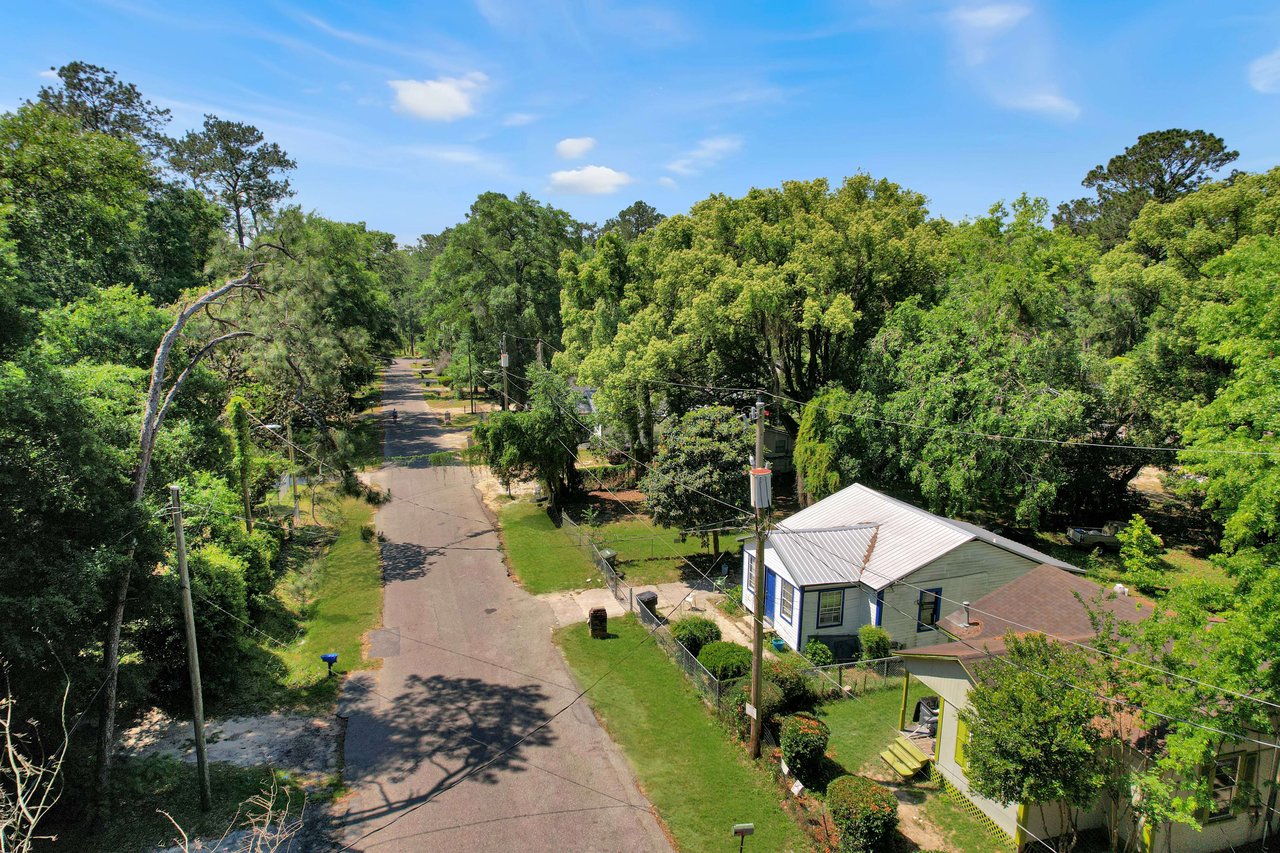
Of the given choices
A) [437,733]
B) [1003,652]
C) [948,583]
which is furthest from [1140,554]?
[437,733]

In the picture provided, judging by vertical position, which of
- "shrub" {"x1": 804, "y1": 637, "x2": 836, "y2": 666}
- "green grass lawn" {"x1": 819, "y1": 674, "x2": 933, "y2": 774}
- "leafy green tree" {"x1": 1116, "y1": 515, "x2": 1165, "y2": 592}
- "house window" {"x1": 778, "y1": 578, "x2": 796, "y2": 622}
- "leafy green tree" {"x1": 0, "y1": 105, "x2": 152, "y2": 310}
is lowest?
"green grass lawn" {"x1": 819, "y1": 674, "x2": 933, "y2": 774}

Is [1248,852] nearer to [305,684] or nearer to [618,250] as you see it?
[305,684]

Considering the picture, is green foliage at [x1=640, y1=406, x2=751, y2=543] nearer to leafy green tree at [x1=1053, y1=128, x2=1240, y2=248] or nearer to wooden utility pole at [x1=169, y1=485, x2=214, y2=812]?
wooden utility pole at [x1=169, y1=485, x2=214, y2=812]

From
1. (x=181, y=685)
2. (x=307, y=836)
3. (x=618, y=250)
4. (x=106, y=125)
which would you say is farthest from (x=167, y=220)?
(x=307, y=836)

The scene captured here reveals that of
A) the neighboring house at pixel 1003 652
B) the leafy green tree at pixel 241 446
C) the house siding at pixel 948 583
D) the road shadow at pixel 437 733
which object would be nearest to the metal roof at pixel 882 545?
the house siding at pixel 948 583

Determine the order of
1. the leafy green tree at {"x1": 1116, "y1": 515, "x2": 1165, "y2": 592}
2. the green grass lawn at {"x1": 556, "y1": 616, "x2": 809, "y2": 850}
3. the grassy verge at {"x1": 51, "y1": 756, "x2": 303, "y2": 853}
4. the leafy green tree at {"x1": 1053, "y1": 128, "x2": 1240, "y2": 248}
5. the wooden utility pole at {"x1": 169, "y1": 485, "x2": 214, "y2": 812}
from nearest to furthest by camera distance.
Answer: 1. the leafy green tree at {"x1": 1116, "y1": 515, "x2": 1165, "y2": 592}
2. the grassy verge at {"x1": 51, "y1": 756, "x2": 303, "y2": 853}
3. the wooden utility pole at {"x1": 169, "y1": 485, "x2": 214, "y2": 812}
4. the green grass lawn at {"x1": 556, "y1": 616, "x2": 809, "y2": 850}
5. the leafy green tree at {"x1": 1053, "y1": 128, "x2": 1240, "y2": 248}

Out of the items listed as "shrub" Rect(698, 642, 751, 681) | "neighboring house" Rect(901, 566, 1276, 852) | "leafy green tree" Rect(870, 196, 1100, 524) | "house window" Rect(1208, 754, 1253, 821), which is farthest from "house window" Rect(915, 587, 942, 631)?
"house window" Rect(1208, 754, 1253, 821)

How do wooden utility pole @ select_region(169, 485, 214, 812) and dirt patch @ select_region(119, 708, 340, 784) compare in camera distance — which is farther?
dirt patch @ select_region(119, 708, 340, 784)
